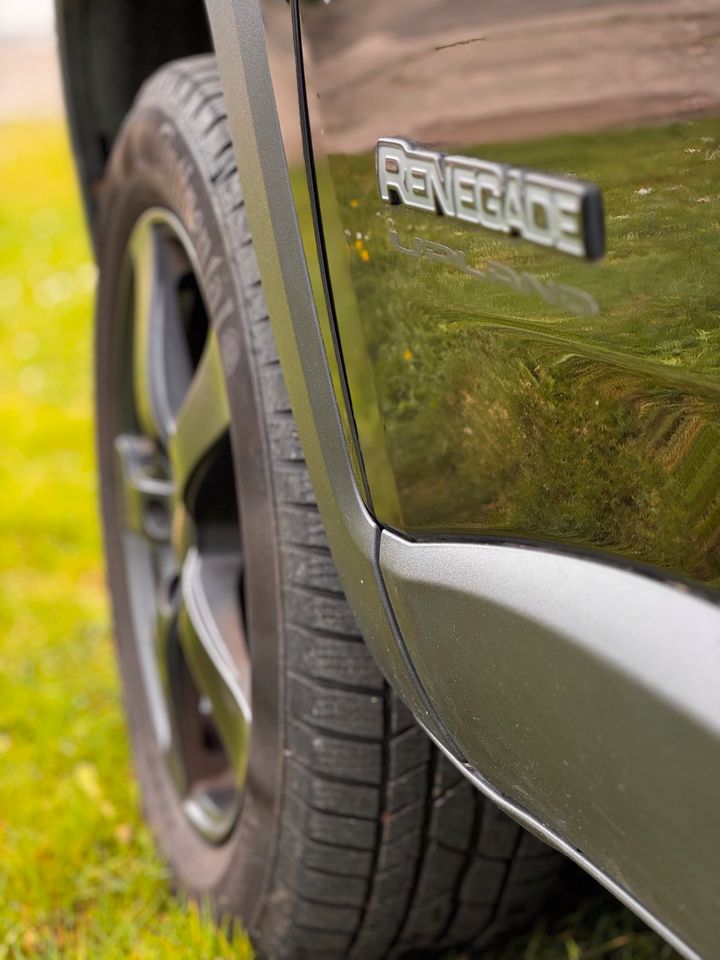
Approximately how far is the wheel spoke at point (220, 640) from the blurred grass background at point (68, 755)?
26 centimetres

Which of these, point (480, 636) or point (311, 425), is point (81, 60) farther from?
point (480, 636)

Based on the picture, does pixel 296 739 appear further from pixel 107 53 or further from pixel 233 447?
pixel 107 53

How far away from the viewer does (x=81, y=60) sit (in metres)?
2.10

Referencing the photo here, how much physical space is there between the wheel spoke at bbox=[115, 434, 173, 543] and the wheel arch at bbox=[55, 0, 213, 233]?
0.46 metres

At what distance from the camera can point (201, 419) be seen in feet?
5.09

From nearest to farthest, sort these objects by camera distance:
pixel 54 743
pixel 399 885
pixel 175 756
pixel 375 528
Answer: pixel 375 528
pixel 399 885
pixel 175 756
pixel 54 743

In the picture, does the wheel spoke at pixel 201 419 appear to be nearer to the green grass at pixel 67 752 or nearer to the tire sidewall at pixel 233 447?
the tire sidewall at pixel 233 447

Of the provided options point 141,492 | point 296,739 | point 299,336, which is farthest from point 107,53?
point 296,739

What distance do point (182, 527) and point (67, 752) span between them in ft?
2.46

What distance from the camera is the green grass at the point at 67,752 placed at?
1722mm

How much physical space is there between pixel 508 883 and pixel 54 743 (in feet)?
3.59

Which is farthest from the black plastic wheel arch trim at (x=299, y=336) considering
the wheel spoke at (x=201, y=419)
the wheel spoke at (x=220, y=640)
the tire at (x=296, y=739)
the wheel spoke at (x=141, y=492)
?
the wheel spoke at (x=141, y=492)

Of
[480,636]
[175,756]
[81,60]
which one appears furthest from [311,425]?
[81,60]

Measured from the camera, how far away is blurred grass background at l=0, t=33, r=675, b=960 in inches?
67.7
